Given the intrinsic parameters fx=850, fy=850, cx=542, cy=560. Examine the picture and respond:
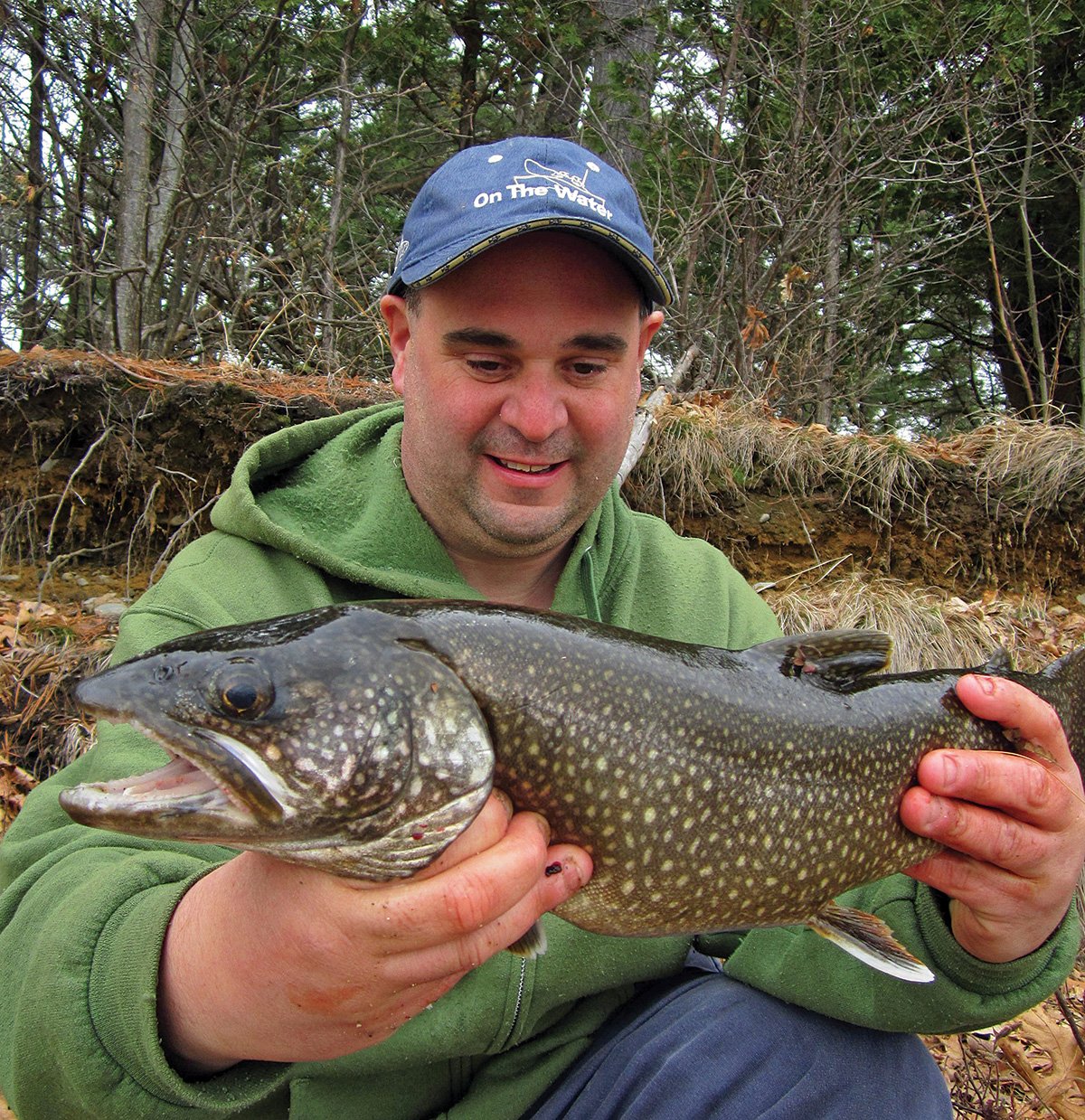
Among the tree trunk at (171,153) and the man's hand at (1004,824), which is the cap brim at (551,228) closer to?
the man's hand at (1004,824)

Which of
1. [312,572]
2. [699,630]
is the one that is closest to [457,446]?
[312,572]

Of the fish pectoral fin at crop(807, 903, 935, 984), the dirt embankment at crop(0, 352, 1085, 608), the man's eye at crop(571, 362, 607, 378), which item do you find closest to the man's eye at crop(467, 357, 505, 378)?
the man's eye at crop(571, 362, 607, 378)

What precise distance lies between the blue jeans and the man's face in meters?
1.40

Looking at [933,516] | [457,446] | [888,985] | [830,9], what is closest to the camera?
[888,985]

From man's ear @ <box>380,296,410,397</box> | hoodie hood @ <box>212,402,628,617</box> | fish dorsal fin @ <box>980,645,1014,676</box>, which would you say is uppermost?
man's ear @ <box>380,296,410,397</box>

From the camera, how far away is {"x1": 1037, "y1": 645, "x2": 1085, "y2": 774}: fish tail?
2.38 m

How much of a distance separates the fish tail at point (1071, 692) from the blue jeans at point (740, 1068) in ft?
3.12

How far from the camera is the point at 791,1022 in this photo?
229 cm

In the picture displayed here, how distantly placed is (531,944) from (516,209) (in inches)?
73.6

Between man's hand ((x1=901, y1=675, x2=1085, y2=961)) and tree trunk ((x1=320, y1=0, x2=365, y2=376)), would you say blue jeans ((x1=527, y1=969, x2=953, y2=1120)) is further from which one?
tree trunk ((x1=320, y1=0, x2=365, y2=376))

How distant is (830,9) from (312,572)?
27.1 ft

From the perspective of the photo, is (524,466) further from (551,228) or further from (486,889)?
(486,889)

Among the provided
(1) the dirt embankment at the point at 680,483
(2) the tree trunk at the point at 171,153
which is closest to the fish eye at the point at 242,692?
(1) the dirt embankment at the point at 680,483

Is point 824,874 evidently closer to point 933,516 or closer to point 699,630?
point 699,630
